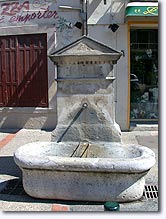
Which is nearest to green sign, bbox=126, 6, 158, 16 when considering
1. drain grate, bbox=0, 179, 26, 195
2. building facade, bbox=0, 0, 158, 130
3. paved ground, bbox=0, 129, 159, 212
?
→ building facade, bbox=0, 0, 158, 130

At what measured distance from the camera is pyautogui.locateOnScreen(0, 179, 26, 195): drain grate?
5027 millimetres

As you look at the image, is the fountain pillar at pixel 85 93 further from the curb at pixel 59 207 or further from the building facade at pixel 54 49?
the building facade at pixel 54 49

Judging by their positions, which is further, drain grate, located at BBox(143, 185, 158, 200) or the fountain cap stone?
the fountain cap stone

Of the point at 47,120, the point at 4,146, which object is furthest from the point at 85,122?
the point at 47,120

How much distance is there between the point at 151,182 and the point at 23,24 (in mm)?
6235

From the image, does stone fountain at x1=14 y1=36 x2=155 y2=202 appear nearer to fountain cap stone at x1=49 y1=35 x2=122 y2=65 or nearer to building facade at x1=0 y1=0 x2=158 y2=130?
fountain cap stone at x1=49 y1=35 x2=122 y2=65

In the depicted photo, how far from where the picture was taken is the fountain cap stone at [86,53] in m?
5.33

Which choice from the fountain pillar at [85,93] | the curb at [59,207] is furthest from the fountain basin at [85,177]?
the fountain pillar at [85,93]

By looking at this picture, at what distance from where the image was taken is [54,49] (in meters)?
9.46

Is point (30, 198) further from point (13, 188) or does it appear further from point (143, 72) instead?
point (143, 72)

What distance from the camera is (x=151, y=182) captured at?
17.6 ft

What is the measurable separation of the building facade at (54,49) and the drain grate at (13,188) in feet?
14.2

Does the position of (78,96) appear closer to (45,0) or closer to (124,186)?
(124,186)

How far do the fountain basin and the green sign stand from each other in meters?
4.84
